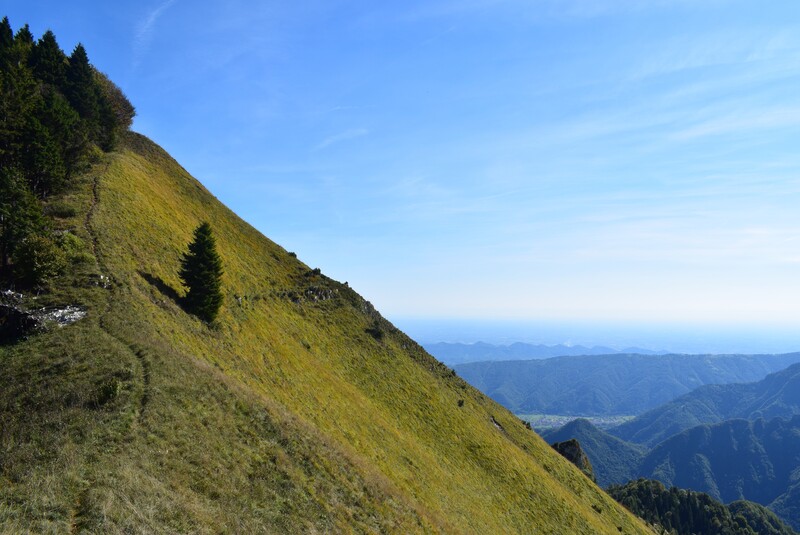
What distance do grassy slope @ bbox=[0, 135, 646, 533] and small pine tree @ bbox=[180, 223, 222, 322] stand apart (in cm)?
190

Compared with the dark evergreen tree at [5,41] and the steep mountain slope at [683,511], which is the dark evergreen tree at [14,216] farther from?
the steep mountain slope at [683,511]

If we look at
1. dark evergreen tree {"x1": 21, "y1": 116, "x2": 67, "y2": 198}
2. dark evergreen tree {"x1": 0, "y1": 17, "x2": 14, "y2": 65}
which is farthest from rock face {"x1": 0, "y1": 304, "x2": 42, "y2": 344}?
dark evergreen tree {"x1": 0, "y1": 17, "x2": 14, "y2": 65}

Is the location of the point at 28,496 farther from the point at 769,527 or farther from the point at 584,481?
the point at 769,527

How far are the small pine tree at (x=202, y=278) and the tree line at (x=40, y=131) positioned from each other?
10.7 meters

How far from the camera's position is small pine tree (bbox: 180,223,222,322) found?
38250 millimetres

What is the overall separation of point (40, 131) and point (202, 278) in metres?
20.6

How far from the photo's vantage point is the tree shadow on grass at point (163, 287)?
36.7 meters

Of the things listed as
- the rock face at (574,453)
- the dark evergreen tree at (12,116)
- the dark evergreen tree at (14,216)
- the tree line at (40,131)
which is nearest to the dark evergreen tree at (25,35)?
the tree line at (40,131)

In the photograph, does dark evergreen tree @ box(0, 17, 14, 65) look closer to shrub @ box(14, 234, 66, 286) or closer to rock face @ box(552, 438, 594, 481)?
shrub @ box(14, 234, 66, 286)

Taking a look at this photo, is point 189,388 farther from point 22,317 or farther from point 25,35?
point 25,35

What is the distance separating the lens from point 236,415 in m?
22.5

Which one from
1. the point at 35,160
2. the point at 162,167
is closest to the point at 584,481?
the point at 35,160

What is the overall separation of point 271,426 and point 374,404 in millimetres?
26849

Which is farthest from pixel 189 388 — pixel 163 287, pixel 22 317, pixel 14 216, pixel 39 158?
pixel 39 158
